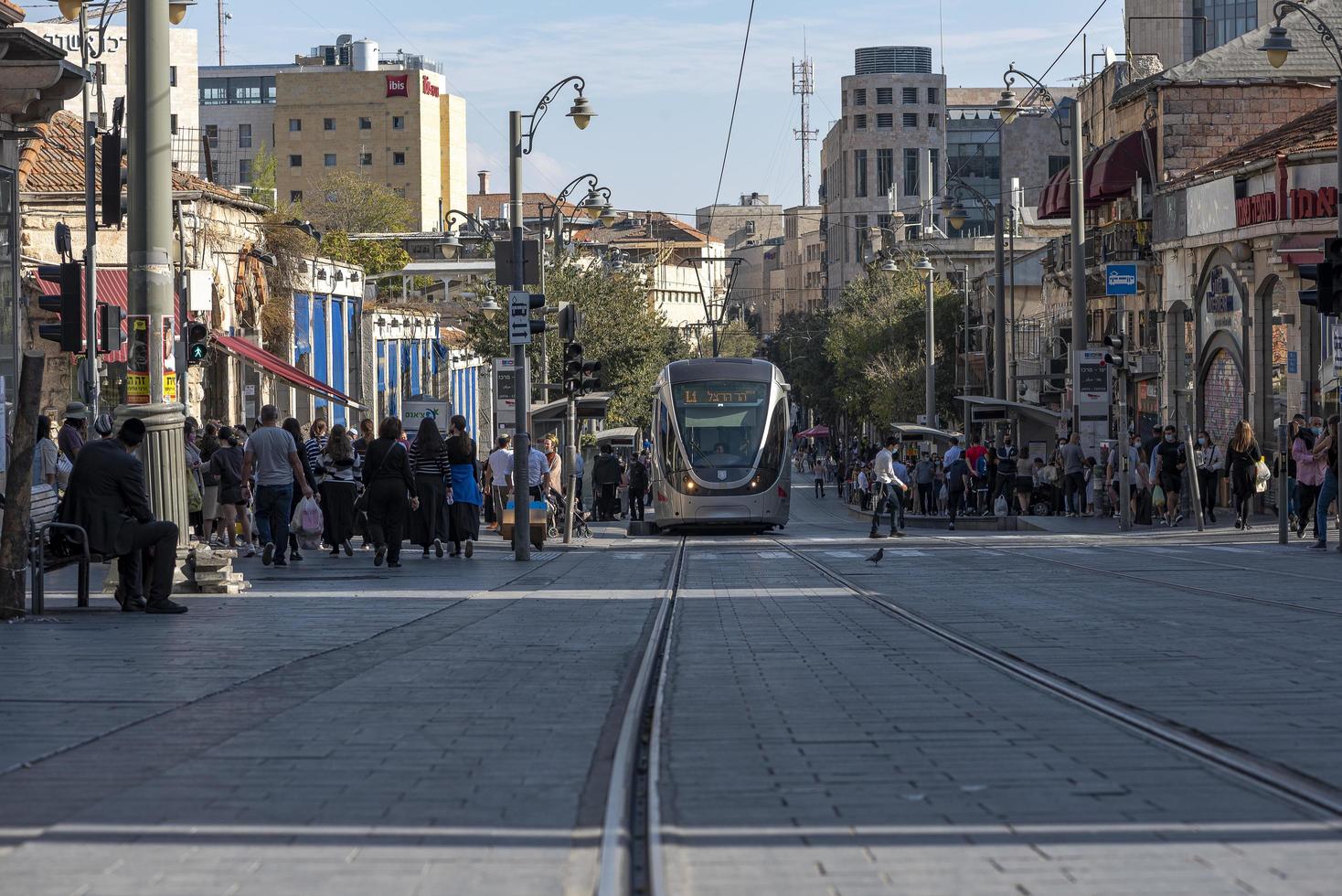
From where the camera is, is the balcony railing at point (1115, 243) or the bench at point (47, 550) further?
the balcony railing at point (1115, 243)

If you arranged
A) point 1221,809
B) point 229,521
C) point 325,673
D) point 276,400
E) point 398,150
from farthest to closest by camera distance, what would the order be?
1. point 398,150
2. point 276,400
3. point 229,521
4. point 325,673
5. point 1221,809

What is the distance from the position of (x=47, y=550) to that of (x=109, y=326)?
19.4 ft

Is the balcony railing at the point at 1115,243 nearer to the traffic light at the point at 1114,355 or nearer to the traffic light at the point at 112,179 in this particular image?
the traffic light at the point at 1114,355

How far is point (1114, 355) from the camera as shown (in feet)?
107

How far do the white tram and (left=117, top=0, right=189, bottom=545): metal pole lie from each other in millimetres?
17718

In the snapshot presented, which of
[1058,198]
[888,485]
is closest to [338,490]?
[888,485]

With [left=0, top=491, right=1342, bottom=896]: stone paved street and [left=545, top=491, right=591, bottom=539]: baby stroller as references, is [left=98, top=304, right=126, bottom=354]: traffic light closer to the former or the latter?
[left=0, top=491, right=1342, bottom=896]: stone paved street

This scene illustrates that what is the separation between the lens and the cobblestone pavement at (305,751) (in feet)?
17.8

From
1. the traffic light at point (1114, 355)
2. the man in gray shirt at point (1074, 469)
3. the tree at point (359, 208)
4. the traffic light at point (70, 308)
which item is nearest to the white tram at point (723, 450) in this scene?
the traffic light at point (1114, 355)

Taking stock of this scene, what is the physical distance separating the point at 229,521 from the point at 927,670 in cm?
1376

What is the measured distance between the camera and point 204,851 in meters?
5.60

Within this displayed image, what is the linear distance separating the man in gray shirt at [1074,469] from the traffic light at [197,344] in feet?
66.1

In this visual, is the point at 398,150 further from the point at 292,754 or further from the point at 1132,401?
the point at 292,754

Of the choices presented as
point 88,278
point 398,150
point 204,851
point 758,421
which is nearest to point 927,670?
point 204,851
